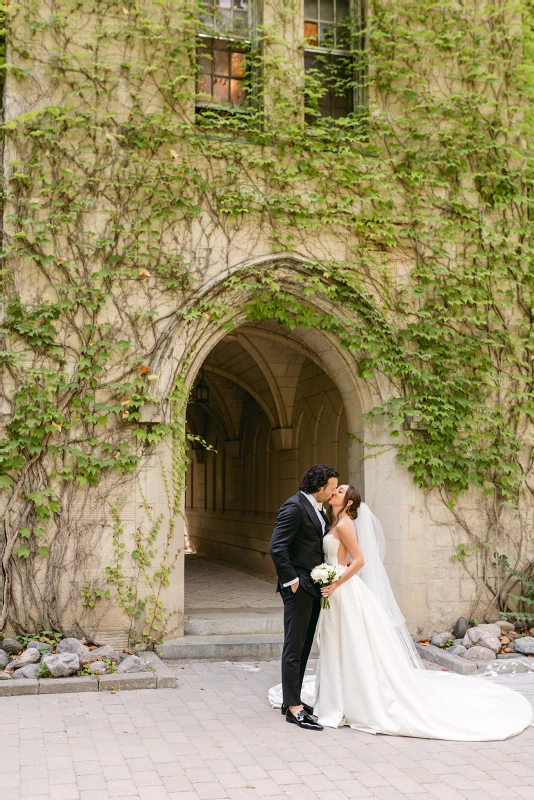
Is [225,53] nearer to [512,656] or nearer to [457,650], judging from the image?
[457,650]

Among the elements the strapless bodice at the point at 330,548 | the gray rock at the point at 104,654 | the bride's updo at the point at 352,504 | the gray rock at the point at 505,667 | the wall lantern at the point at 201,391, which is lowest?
the gray rock at the point at 505,667

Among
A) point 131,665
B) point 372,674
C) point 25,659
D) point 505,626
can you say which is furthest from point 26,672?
point 505,626

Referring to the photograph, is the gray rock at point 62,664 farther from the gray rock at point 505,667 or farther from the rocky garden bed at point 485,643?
the gray rock at point 505,667

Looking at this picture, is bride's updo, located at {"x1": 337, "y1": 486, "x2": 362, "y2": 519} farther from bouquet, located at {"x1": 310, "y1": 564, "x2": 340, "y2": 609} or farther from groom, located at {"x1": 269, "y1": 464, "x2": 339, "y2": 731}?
bouquet, located at {"x1": 310, "y1": 564, "x2": 340, "y2": 609}

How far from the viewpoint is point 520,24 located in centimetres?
837

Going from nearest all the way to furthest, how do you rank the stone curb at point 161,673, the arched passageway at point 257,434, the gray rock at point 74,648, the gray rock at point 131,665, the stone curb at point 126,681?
the stone curb at point 126,681, the stone curb at point 161,673, the gray rock at point 131,665, the gray rock at point 74,648, the arched passageway at point 257,434

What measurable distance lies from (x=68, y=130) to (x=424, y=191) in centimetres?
357

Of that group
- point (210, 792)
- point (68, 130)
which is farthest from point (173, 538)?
point (68, 130)

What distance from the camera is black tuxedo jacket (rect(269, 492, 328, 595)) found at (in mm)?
5203

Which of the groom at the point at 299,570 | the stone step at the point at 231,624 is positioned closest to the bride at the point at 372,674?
the groom at the point at 299,570

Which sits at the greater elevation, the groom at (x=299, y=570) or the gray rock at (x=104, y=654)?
the groom at (x=299, y=570)

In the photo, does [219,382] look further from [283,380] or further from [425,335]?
[425,335]

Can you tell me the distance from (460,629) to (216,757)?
3.79m

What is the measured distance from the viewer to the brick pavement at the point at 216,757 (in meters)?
3.96
